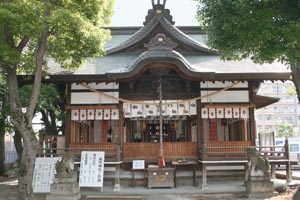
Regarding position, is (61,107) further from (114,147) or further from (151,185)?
(151,185)

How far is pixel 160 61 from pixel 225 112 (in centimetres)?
387

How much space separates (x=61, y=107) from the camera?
23609 mm

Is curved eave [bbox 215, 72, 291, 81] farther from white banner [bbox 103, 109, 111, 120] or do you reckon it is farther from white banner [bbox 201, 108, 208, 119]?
white banner [bbox 103, 109, 111, 120]

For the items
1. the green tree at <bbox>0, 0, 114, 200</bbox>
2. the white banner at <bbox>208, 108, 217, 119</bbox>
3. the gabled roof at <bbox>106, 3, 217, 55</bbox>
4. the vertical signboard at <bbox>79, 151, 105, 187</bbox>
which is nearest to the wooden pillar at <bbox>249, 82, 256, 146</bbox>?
the white banner at <bbox>208, 108, 217, 119</bbox>

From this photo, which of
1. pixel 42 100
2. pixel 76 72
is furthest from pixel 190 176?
pixel 42 100

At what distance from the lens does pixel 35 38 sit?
32.9 feet

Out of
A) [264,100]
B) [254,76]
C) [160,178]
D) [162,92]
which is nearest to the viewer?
[160,178]

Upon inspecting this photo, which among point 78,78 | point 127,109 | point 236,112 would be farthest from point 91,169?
point 236,112

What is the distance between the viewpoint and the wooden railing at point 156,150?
45.3 ft

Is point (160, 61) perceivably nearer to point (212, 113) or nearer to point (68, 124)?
point (212, 113)

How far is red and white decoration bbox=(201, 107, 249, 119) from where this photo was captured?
46.6 feet

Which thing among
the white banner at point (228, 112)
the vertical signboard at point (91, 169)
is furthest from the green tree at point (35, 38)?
the white banner at point (228, 112)

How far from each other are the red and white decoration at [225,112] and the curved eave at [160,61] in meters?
1.82

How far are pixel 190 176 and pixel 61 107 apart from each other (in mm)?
13212
